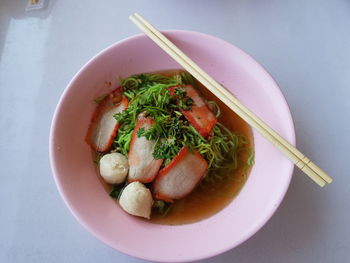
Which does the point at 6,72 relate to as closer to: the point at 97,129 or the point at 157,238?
the point at 97,129

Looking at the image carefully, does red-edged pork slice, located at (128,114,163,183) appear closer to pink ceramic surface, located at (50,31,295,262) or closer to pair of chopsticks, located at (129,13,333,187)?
pink ceramic surface, located at (50,31,295,262)

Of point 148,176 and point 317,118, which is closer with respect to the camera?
point 148,176

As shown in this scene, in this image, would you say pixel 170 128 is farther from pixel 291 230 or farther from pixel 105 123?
pixel 291 230

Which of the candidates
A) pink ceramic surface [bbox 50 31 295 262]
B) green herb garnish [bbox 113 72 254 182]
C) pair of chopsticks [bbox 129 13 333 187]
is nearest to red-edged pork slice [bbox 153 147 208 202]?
green herb garnish [bbox 113 72 254 182]

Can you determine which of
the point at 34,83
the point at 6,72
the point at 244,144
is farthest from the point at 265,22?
the point at 6,72

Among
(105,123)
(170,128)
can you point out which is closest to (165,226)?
(170,128)

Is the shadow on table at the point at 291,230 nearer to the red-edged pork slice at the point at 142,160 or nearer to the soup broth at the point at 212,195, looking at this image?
the soup broth at the point at 212,195

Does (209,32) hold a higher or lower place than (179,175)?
higher
